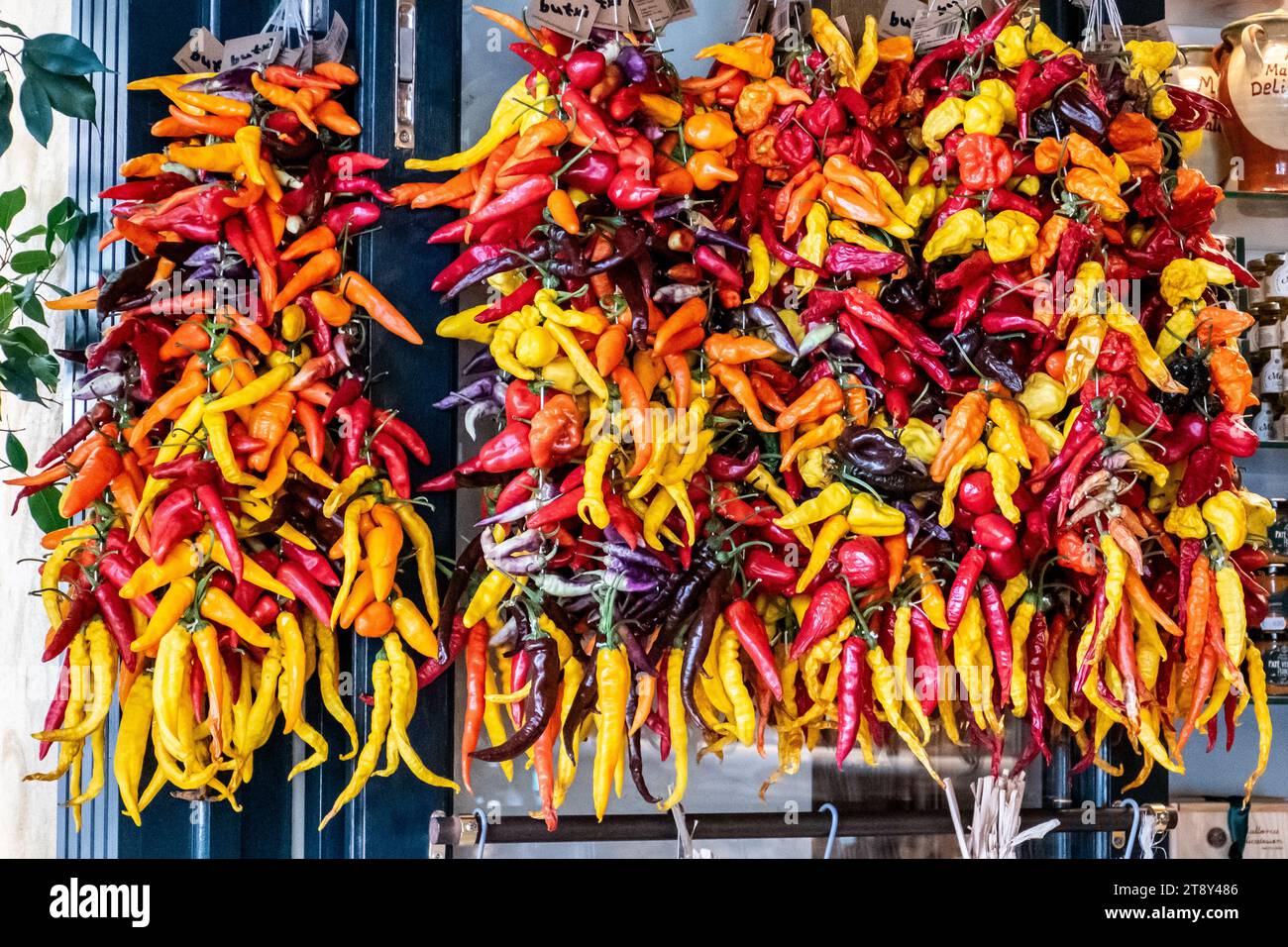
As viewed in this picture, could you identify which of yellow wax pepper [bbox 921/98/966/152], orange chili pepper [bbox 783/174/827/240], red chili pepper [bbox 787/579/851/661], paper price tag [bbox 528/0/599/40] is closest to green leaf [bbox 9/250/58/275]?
paper price tag [bbox 528/0/599/40]

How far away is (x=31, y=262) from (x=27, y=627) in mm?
795

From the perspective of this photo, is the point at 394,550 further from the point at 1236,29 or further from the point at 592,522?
the point at 1236,29

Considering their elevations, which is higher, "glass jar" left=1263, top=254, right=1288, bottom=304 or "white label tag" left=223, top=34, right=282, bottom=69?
Answer: "white label tag" left=223, top=34, right=282, bottom=69

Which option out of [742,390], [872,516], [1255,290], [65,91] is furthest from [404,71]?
[1255,290]

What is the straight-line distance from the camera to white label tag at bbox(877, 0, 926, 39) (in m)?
2.47

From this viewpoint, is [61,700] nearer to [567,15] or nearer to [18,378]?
[18,378]

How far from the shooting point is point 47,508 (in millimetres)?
2266

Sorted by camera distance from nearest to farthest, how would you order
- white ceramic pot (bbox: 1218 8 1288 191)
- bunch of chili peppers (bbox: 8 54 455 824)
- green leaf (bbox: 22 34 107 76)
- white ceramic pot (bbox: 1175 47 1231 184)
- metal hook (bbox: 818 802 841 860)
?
green leaf (bbox: 22 34 107 76) < bunch of chili peppers (bbox: 8 54 455 824) < metal hook (bbox: 818 802 841 860) < white ceramic pot (bbox: 1218 8 1288 191) < white ceramic pot (bbox: 1175 47 1231 184)

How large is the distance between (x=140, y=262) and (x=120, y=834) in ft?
3.67

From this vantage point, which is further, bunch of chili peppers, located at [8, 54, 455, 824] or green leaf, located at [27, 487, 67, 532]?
green leaf, located at [27, 487, 67, 532]

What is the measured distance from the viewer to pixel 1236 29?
2.65 metres

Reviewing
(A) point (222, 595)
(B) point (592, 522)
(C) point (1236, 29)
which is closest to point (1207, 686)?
(B) point (592, 522)

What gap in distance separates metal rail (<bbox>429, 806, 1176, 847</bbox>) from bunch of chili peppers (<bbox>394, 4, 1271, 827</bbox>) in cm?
10

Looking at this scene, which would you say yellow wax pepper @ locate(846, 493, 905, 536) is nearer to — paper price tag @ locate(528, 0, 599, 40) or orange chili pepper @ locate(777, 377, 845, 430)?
orange chili pepper @ locate(777, 377, 845, 430)
